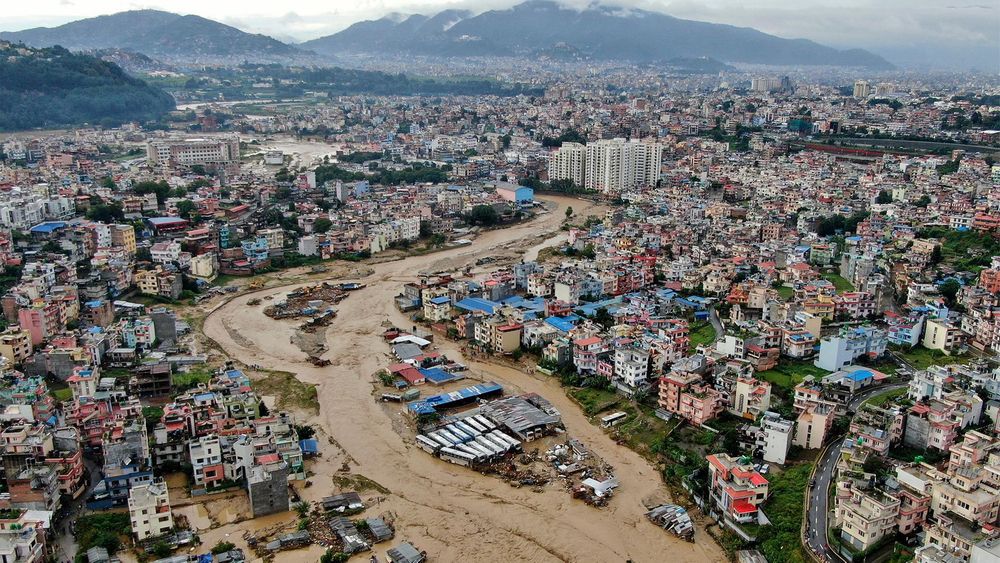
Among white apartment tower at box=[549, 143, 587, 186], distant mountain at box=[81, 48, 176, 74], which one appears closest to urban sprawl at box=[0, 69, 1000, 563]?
white apartment tower at box=[549, 143, 587, 186]

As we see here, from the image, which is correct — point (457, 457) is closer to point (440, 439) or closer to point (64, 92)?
point (440, 439)

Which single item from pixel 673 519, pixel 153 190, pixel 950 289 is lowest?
pixel 673 519

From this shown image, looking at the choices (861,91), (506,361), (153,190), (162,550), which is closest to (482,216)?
(153,190)

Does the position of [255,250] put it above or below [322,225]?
below

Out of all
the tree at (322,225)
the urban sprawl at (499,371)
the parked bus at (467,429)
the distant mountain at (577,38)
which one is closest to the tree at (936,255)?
the urban sprawl at (499,371)

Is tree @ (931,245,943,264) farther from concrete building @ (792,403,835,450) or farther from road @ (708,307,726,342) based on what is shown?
concrete building @ (792,403,835,450)

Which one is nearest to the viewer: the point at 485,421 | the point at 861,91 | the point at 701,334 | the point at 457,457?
the point at 457,457

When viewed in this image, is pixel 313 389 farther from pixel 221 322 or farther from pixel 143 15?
pixel 143 15
